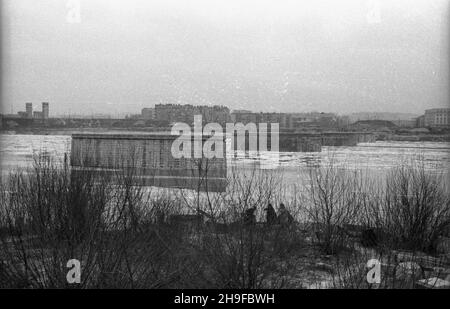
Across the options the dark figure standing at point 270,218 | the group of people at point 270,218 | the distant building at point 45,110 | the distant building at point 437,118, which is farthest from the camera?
the distant building at point 45,110

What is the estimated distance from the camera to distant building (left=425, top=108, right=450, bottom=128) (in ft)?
17.5

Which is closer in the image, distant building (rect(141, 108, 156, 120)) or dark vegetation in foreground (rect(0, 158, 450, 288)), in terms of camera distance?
dark vegetation in foreground (rect(0, 158, 450, 288))

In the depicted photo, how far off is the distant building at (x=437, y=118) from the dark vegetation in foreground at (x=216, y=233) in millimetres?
677

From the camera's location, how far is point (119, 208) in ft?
12.1

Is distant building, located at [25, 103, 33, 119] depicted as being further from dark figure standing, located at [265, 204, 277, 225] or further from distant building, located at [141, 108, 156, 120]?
dark figure standing, located at [265, 204, 277, 225]

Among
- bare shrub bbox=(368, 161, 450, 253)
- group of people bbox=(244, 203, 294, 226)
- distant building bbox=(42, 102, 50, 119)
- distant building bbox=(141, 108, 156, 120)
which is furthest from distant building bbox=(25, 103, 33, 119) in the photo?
bare shrub bbox=(368, 161, 450, 253)

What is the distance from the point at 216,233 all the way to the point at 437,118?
3.75m

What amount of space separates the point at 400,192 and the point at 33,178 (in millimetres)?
3770

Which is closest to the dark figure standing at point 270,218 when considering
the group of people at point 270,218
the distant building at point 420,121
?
the group of people at point 270,218

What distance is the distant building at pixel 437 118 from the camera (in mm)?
5324

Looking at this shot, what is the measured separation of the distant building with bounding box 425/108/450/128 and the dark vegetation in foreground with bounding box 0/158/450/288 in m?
0.68

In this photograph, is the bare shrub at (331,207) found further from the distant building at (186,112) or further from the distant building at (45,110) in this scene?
the distant building at (45,110)

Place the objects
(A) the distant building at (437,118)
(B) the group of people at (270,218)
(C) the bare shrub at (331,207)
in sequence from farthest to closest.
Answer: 1. (A) the distant building at (437,118)
2. (C) the bare shrub at (331,207)
3. (B) the group of people at (270,218)
